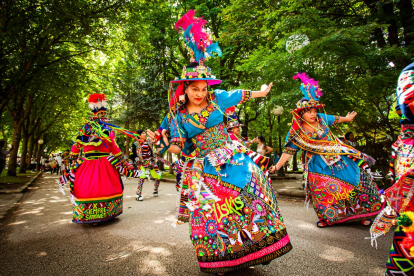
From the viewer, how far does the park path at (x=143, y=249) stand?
2.69 metres

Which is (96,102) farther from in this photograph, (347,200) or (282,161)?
(347,200)

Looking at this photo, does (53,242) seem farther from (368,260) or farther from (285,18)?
(285,18)

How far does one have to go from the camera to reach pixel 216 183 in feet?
7.75

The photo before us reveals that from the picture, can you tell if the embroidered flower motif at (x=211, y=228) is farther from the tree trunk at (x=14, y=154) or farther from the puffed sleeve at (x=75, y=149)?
the tree trunk at (x=14, y=154)

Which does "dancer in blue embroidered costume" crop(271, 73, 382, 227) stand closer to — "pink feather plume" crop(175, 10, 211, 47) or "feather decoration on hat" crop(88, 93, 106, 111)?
"pink feather plume" crop(175, 10, 211, 47)

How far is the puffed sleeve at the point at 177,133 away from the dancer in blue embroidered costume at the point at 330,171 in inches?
75.5

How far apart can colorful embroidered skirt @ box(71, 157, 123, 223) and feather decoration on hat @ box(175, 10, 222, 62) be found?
10.8 ft

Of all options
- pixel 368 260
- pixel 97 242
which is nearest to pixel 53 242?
pixel 97 242

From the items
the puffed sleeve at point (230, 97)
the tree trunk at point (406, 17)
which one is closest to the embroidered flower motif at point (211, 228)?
the puffed sleeve at point (230, 97)

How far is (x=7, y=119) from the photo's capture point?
19.6 metres

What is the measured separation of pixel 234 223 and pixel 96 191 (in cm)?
341

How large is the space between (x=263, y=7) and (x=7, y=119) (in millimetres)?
21834

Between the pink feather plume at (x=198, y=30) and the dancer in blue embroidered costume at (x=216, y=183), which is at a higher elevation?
the pink feather plume at (x=198, y=30)

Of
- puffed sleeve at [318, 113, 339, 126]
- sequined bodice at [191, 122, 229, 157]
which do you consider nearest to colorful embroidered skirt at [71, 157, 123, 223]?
sequined bodice at [191, 122, 229, 157]
